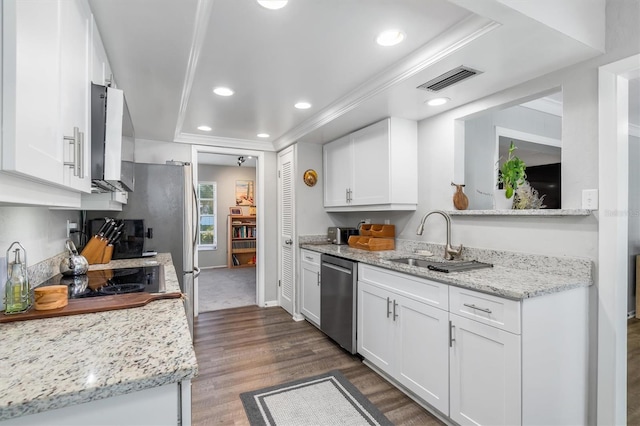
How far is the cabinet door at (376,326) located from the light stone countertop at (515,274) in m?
0.25

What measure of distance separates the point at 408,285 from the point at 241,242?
227 inches

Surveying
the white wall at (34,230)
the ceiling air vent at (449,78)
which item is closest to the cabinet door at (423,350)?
the ceiling air vent at (449,78)

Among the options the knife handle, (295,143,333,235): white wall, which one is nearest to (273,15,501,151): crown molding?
(295,143,333,235): white wall

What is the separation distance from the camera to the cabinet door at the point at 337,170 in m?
3.44

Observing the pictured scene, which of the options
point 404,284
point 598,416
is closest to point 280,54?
point 404,284

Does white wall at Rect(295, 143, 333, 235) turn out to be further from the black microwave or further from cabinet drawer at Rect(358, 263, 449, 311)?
the black microwave

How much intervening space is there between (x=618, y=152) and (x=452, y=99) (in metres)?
1.05

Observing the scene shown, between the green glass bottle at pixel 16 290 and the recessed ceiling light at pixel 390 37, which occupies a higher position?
the recessed ceiling light at pixel 390 37

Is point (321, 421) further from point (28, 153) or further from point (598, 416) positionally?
point (28, 153)

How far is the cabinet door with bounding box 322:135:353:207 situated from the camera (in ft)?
11.3

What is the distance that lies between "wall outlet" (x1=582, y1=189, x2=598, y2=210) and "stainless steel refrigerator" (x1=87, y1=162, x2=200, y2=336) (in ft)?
10.1

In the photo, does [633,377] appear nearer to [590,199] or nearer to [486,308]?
[590,199]

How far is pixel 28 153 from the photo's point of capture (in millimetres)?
704

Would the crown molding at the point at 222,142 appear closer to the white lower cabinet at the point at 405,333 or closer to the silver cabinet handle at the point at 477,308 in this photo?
the white lower cabinet at the point at 405,333
